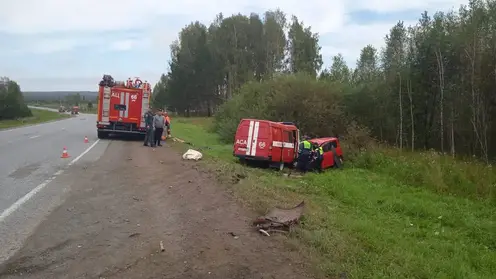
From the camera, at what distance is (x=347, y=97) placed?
30.8 meters

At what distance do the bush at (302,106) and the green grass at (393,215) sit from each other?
760cm

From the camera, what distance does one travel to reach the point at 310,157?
17516mm

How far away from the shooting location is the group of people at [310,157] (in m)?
17.5

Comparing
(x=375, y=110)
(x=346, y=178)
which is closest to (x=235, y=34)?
(x=375, y=110)

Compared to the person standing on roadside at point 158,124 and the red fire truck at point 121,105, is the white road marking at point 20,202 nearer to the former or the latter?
the person standing on roadside at point 158,124

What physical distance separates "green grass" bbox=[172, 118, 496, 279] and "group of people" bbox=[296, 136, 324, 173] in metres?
0.65

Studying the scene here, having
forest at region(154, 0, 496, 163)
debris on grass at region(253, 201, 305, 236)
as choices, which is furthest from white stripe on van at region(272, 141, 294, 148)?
debris on grass at region(253, 201, 305, 236)

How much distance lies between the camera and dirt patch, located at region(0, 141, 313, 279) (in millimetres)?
5320

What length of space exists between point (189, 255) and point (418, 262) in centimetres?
319

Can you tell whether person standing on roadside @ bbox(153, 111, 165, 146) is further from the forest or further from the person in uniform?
the person in uniform

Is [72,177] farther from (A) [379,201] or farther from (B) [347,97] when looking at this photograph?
(B) [347,97]

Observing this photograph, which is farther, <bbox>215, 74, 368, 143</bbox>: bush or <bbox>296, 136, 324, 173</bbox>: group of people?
<bbox>215, 74, 368, 143</bbox>: bush

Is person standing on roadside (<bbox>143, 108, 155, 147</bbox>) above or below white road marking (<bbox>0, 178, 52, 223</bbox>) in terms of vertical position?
above

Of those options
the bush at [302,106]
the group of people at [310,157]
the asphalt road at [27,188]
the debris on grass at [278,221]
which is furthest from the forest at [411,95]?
the debris on grass at [278,221]
